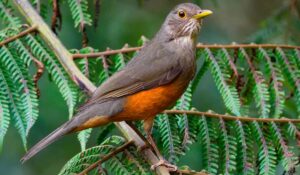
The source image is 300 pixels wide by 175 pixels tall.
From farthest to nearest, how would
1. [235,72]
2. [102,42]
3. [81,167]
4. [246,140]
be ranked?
1. [102,42]
2. [235,72]
3. [246,140]
4. [81,167]

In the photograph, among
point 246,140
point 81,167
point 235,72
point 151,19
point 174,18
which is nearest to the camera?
point 81,167

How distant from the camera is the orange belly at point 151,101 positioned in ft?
14.0

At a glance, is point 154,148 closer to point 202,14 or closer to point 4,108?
point 4,108

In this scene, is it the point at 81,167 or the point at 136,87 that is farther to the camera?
the point at 136,87

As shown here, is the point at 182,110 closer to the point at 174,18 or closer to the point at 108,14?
the point at 174,18

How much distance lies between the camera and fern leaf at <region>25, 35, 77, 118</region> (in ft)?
14.1

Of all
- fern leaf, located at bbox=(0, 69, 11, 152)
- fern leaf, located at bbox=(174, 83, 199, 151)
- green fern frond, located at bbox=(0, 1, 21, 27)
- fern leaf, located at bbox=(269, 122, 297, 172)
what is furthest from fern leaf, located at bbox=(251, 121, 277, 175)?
green fern frond, located at bbox=(0, 1, 21, 27)

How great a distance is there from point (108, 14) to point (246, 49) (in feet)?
11.1

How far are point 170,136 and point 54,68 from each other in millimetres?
831

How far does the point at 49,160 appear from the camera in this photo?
7.86 meters

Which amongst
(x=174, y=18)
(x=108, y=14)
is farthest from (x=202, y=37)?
(x=174, y=18)

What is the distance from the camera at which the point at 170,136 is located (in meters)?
4.20

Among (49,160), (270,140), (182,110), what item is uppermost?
(182,110)

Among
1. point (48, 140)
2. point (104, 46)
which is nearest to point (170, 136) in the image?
point (48, 140)
